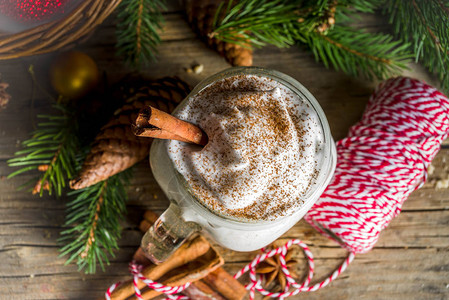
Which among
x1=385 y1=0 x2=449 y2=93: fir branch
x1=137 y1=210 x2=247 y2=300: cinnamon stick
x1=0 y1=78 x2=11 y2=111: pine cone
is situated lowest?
x1=137 y1=210 x2=247 y2=300: cinnamon stick

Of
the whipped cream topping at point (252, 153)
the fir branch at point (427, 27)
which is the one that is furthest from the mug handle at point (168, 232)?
the fir branch at point (427, 27)

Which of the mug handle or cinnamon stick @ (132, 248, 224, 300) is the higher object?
the mug handle

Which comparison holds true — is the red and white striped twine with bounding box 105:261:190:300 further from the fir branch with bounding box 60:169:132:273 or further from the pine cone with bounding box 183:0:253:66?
the pine cone with bounding box 183:0:253:66

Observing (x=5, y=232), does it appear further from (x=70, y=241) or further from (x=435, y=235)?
(x=435, y=235)

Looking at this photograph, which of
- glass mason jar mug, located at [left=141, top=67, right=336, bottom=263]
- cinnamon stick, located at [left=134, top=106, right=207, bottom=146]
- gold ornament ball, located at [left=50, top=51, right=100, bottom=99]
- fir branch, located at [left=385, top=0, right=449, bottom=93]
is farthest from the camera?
gold ornament ball, located at [left=50, top=51, right=100, bottom=99]

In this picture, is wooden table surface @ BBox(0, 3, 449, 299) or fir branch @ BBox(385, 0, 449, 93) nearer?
fir branch @ BBox(385, 0, 449, 93)

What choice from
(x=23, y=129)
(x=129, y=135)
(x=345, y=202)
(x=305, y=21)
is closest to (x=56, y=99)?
(x=23, y=129)

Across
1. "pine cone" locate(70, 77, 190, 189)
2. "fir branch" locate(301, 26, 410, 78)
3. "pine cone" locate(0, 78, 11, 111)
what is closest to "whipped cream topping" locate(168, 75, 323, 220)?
"pine cone" locate(70, 77, 190, 189)

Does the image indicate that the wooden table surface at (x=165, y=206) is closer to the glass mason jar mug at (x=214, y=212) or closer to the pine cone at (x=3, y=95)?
the pine cone at (x=3, y=95)
